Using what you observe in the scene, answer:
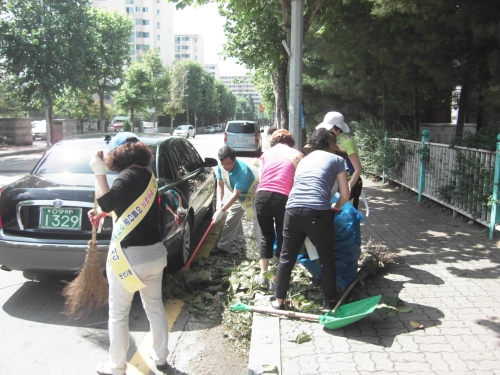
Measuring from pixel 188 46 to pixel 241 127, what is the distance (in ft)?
379

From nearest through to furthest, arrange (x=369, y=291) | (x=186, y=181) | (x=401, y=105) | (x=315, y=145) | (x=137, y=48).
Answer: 1. (x=315, y=145)
2. (x=369, y=291)
3. (x=186, y=181)
4. (x=401, y=105)
5. (x=137, y=48)

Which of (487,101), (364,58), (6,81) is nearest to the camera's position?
(487,101)

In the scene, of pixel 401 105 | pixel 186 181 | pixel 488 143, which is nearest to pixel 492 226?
pixel 488 143

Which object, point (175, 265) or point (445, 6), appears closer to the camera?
point (175, 265)

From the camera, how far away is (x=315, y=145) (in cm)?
393

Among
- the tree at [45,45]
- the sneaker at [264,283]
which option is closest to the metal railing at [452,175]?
the sneaker at [264,283]

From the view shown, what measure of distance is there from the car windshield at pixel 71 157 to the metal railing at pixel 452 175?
444 cm

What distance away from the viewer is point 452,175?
23.9 ft

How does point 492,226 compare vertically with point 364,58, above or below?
below

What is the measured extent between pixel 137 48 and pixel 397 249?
333 feet

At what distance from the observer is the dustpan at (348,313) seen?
11.2ft

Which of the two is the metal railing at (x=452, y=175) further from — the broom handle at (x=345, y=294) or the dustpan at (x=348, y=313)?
the dustpan at (x=348, y=313)

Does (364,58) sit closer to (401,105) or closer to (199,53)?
(401,105)

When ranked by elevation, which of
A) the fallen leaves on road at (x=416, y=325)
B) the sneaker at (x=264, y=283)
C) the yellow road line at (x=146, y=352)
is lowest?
the yellow road line at (x=146, y=352)
